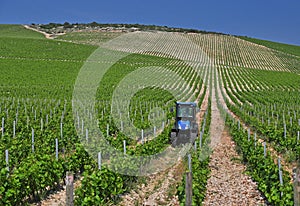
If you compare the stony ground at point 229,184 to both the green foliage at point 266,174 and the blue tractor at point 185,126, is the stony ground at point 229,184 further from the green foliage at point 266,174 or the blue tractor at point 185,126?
the blue tractor at point 185,126

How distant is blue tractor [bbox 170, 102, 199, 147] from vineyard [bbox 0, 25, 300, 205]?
32cm

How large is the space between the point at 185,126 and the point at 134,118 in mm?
4792

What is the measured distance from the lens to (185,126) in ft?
48.1

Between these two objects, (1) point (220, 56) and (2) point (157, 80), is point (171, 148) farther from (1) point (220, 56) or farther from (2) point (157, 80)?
(1) point (220, 56)

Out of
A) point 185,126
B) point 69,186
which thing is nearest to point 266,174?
point 69,186

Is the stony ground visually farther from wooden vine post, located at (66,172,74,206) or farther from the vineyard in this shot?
wooden vine post, located at (66,172,74,206)

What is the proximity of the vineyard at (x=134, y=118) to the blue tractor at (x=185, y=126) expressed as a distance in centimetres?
32

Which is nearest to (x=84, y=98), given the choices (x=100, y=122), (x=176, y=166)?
(x=100, y=122)

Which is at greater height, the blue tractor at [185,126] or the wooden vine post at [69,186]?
the blue tractor at [185,126]

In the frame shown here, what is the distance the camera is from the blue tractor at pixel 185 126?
14.6m

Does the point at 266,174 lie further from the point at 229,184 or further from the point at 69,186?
the point at 69,186

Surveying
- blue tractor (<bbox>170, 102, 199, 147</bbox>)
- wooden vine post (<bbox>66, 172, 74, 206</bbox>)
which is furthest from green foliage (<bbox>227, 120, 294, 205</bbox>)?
wooden vine post (<bbox>66, 172, 74, 206</bbox>)

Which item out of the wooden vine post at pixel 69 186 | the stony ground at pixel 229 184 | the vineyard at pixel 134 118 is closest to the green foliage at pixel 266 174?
the vineyard at pixel 134 118

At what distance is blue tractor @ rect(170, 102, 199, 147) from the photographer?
1458 centimetres
